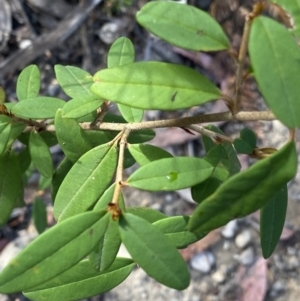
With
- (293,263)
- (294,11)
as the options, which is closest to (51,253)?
(294,11)

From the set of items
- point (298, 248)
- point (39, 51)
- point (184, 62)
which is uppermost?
point (39, 51)

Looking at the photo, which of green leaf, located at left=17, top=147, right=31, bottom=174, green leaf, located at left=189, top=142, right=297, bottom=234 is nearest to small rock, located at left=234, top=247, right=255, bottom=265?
green leaf, located at left=17, top=147, right=31, bottom=174

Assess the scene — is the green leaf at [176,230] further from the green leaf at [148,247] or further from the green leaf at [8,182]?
the green leaf at [8,182]

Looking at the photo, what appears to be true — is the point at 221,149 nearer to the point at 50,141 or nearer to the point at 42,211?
the point at 50,141

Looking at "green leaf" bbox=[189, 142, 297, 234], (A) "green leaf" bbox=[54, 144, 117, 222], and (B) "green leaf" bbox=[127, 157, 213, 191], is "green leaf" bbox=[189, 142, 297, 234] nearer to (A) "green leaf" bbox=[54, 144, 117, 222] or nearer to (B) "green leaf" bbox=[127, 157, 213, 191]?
(B) "green leaf" bbox=[127, 157, 213, 191]

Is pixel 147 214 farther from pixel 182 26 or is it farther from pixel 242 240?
pixel 242 240

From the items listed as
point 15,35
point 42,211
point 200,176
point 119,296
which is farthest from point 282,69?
point 15,35
